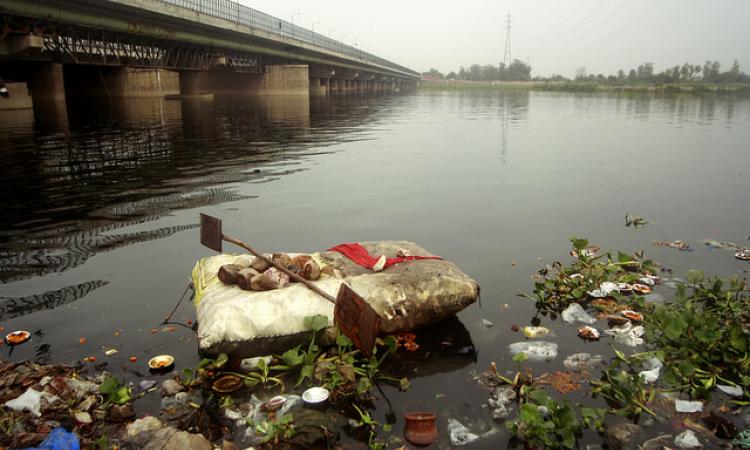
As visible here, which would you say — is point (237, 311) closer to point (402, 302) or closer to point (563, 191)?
point (402, 302)

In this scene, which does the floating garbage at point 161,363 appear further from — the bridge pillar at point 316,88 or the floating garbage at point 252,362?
the bridge pillar at point 316,88

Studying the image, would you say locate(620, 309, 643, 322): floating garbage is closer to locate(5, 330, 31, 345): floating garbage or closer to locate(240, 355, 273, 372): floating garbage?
locate(240, 355, 273, 372): floating garbage

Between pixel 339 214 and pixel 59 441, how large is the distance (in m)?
6.30

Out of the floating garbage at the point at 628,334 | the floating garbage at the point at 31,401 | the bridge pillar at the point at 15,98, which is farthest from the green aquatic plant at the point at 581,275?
the bridge pillar at the point at 15,98

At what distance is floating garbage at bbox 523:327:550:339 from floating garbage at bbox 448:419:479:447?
5.31 ft

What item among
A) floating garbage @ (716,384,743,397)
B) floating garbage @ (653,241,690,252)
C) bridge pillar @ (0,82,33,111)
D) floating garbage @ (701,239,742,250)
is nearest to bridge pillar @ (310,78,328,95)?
bridge pillar @ (0,82,33,111)

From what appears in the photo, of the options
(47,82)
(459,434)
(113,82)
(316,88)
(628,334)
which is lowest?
(459,434)

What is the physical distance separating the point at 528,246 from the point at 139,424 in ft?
18.6

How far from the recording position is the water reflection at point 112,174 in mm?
7418

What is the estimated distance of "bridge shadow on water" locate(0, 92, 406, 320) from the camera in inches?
273

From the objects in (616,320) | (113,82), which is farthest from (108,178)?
(113,82)

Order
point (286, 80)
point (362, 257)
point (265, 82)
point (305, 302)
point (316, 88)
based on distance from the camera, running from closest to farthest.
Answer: point (305, 302) < point (362, 257) < point (286, 80) < point (265, 82) < point (316, 88)

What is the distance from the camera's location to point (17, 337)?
467 centimetres

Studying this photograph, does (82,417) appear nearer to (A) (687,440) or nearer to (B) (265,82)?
(A) (687,440)
